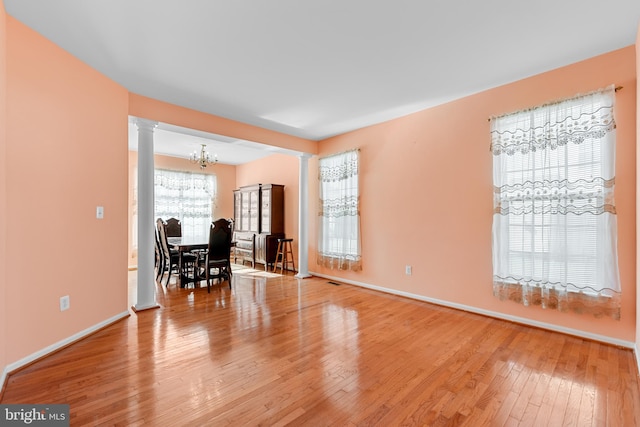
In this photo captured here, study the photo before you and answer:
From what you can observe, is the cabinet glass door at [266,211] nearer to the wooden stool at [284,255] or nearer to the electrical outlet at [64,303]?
the wooden stool at [284,255]

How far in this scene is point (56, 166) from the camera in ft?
8.40

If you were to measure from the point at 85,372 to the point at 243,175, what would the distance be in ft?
20.9

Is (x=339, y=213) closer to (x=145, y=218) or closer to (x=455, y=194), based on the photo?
(x=455, y=194)

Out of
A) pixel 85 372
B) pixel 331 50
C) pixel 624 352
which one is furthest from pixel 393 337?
pixel 331 50

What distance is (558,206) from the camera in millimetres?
2836

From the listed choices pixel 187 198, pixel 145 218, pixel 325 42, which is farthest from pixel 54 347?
pixel 187 198

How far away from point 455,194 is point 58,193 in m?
4.19

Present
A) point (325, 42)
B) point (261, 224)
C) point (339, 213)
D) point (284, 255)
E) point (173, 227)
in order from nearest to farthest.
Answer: point (325, 42)
point (339, 213)
point (284, 255)
point (173, 227)
point (261, 224)

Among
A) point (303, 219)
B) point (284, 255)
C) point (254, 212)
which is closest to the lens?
point (303, 219)

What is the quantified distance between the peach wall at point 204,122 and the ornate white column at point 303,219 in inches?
17.0

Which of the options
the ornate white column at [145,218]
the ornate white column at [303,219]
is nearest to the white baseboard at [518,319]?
the ornate white column at [303,219]

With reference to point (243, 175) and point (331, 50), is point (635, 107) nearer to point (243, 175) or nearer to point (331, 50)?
point (331, 50)

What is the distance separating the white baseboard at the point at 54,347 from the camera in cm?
213

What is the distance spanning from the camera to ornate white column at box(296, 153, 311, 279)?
561 centimetres
